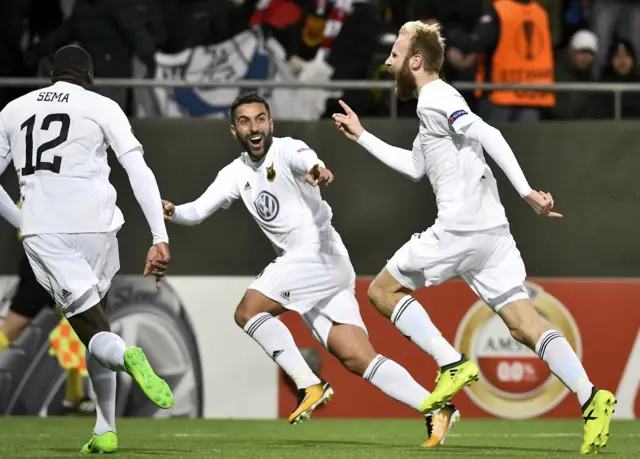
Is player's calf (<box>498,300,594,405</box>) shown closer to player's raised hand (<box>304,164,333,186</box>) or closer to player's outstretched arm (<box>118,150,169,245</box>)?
player's raised hand (<box>304,164,333,186</box>)

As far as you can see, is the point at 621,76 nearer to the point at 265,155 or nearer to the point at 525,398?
the point at 525,398

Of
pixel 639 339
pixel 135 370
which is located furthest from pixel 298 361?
pixel 639 339

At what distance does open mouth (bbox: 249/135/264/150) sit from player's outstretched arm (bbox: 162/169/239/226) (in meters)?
0.29

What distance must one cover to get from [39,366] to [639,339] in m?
4.70

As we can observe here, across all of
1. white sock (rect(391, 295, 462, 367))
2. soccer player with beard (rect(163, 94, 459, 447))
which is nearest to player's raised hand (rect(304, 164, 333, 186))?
soccer player with beard (rect(163, 94, 459, 447))

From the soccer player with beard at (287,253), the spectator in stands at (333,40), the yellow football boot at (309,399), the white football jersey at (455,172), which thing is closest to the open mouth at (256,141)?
the soccer player with beard at (287,253)

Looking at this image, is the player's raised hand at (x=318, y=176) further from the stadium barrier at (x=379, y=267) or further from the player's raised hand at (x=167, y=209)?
the stadium barrier at (x=379, y=267)

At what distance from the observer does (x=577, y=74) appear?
12094 mm

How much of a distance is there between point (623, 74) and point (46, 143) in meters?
5.98

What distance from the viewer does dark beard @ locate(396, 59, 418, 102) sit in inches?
321

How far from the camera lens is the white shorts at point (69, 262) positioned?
7.54 m

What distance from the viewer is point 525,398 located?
11.4m

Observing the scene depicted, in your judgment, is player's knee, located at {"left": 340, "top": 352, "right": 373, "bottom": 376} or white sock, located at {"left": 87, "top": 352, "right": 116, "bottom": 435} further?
player's knee, located at {"left": 340, "top": 352, "right": 373, "bottom": 376}

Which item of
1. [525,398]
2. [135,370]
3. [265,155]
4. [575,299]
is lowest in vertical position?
[525,398]
